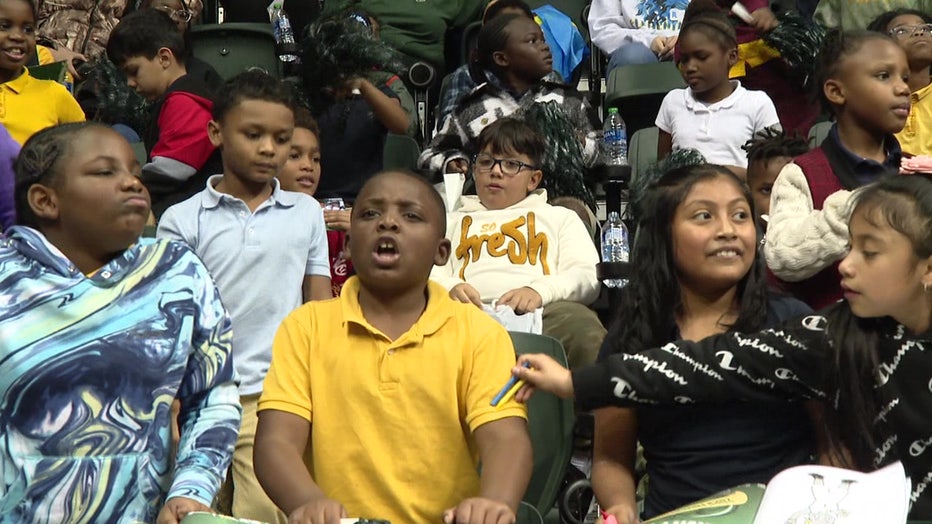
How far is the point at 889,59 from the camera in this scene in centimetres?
415

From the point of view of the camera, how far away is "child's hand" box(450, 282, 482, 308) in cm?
425

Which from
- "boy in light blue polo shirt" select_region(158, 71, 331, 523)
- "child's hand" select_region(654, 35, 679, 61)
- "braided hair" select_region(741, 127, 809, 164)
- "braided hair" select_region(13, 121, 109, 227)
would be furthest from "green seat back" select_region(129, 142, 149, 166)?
"braided hair" select_region(13, 121, 109, 227)

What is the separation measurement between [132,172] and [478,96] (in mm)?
3496

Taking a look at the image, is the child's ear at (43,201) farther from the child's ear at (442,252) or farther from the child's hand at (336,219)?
the child's hand at (336,219)

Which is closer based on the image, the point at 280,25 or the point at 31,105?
the point at 31,105

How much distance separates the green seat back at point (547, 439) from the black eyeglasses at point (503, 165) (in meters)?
1.48

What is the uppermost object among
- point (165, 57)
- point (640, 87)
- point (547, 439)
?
point (165, 57)

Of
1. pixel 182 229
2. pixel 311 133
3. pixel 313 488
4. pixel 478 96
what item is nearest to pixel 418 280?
pixel 313 488

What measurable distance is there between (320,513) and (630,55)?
492 cm

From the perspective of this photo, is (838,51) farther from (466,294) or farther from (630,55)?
(630,55)

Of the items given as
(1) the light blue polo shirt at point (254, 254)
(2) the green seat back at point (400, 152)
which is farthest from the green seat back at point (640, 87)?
(1) the light blue polo shirt at point (254, 254)

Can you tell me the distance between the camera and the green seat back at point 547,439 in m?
3.56

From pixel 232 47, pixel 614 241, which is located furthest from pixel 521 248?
pixel 232 47

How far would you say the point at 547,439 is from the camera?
11.8 feet
